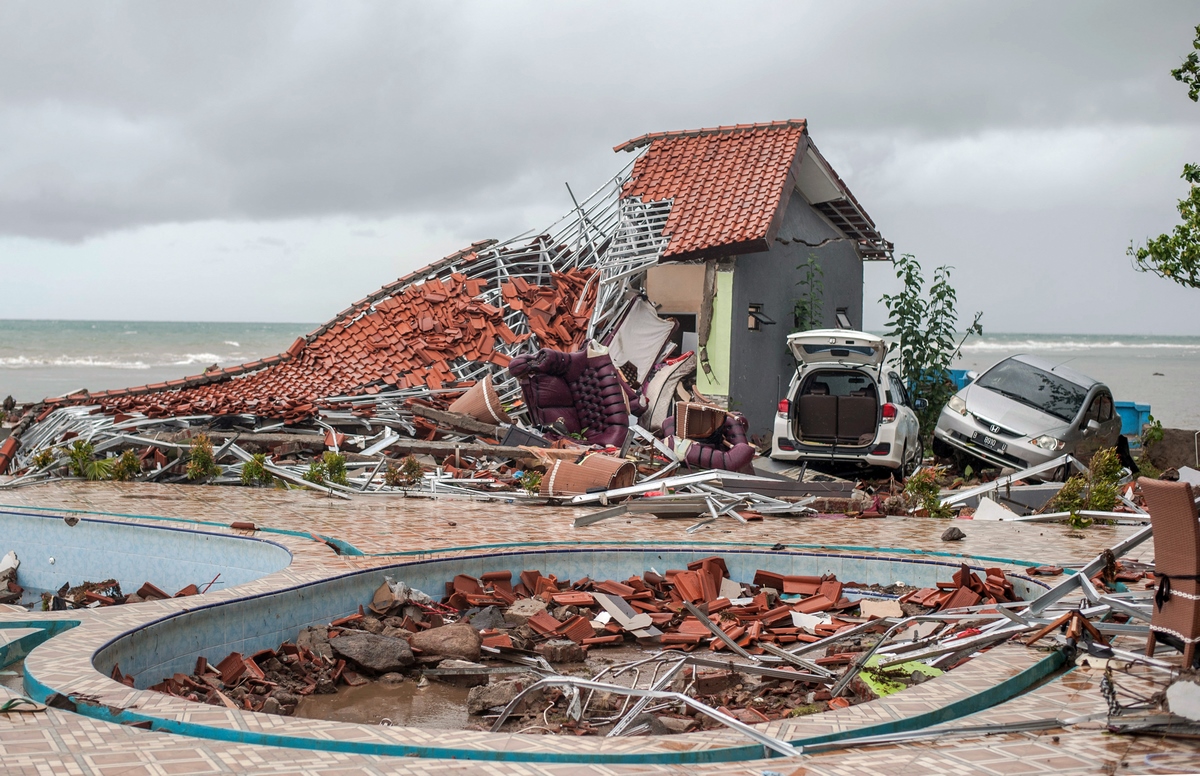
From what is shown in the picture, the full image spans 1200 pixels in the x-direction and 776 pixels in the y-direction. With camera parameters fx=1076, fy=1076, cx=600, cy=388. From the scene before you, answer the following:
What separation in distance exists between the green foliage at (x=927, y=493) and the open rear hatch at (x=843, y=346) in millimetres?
2984

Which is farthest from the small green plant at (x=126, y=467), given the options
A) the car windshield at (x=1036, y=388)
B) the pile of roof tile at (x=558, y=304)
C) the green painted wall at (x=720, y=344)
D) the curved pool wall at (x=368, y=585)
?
the car windshield at (x=1036, y=388)

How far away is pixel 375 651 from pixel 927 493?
7791mm

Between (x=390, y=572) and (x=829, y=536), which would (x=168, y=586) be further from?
(x=829, y=536)

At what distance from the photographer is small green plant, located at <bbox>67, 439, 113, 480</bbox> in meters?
14.5

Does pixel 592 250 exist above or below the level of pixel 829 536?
above

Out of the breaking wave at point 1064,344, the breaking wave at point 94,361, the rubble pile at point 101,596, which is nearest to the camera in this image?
the rubble pile at point 101,596

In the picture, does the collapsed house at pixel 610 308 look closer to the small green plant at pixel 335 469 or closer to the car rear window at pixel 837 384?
the car rear window at pixel 837 384

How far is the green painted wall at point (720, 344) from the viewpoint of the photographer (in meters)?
20.1

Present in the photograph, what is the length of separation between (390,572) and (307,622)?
96 cm

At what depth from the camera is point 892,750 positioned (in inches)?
191

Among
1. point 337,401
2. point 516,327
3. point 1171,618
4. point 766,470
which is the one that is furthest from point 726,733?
point 516,327

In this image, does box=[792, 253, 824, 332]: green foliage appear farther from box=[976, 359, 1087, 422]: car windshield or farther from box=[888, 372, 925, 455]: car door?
box=[888, 372, 925, 455]: car door

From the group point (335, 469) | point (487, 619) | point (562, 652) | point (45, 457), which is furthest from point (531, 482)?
point (45, 457)

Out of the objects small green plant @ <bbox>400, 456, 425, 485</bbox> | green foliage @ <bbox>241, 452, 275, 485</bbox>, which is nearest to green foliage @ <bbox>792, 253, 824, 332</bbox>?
small green plant @ <bbox>400, 456, 425, 485</bbox>
